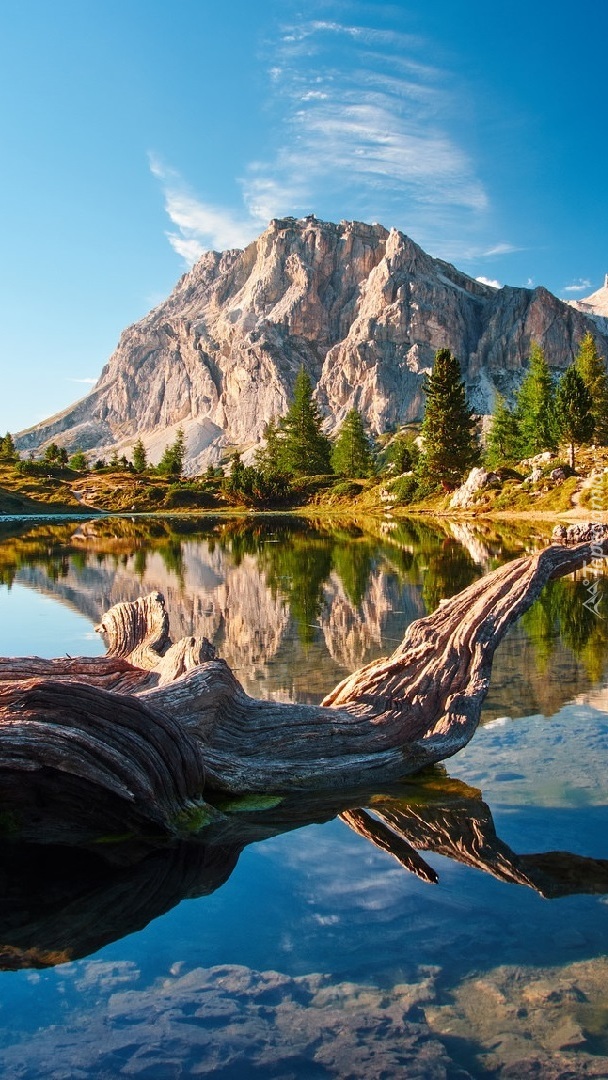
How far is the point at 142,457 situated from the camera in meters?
173

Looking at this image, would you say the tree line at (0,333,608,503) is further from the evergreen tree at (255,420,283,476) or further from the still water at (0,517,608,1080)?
the still water at (0,517,608,1080)

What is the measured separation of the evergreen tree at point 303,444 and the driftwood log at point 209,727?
123 meters

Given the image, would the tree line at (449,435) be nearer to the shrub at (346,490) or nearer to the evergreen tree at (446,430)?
the evergreen tree at (446,430)

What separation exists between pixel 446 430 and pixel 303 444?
5516 centimetres

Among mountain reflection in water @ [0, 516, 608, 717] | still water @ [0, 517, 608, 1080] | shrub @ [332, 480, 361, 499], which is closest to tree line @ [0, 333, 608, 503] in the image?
shrub @ [332, 480, 361, 499]

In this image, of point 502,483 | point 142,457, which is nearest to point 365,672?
point 502,483

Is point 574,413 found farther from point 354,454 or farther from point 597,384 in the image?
point 354,454

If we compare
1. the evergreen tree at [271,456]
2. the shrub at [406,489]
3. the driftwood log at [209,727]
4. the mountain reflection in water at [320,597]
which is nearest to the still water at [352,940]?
the driftwood log at [209,727]

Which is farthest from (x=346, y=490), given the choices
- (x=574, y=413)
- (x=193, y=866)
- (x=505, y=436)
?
(x=193, y=866)

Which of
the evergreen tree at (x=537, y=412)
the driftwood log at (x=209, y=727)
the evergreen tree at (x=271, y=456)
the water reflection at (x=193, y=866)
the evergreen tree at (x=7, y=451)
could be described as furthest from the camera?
the evergreen tree at (x=7, y=451)

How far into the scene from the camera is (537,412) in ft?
320

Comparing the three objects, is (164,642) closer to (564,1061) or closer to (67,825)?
(67,825)

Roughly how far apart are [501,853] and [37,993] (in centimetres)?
411

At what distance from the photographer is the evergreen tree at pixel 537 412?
93938 mm
